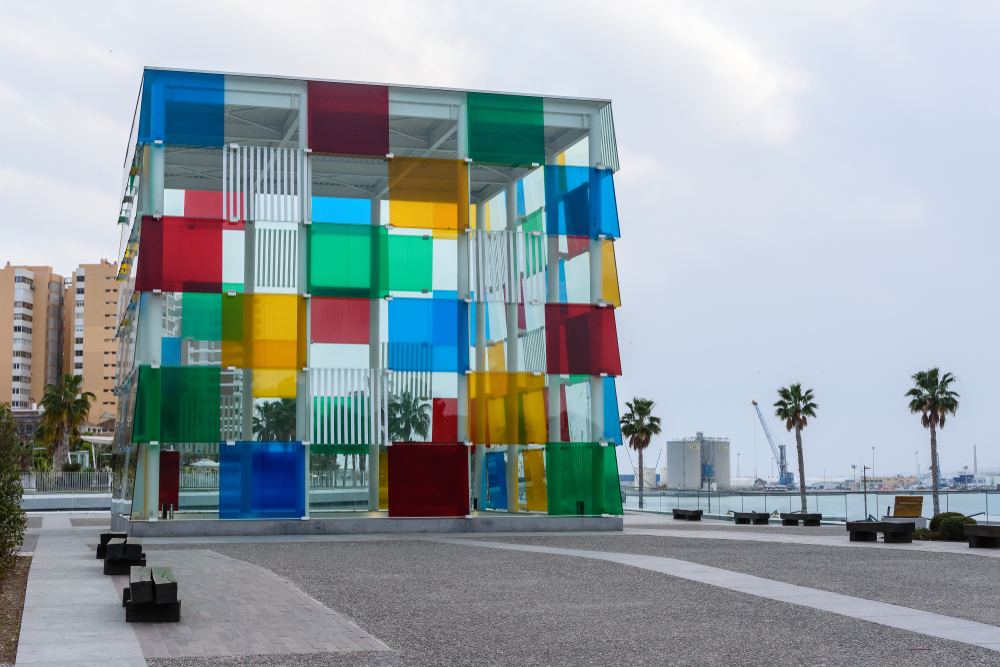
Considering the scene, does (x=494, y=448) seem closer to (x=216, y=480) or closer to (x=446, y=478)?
(x=446, y=478)

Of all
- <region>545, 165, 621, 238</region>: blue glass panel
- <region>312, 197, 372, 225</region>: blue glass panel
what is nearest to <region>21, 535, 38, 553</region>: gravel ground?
<region>312, 197, 372, 225</region>: blue glass panel

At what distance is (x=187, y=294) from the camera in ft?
93.7

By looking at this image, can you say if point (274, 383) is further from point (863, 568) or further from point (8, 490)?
point (863, 568)

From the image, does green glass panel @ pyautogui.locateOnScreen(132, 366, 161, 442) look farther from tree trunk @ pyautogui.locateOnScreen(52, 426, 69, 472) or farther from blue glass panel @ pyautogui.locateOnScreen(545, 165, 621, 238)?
tree trunk @ pyautogui.locateOnScreen(52, 426, 69, 472)

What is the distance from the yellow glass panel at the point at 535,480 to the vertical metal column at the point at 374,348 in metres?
4.65

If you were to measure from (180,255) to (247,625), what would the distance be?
19.8m

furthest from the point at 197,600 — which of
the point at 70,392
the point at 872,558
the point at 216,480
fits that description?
the point at 70,392

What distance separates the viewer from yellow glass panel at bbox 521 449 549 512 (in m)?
30.9

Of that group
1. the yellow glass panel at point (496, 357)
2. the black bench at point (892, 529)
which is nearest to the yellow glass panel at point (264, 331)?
the yellow glass panel at point (496, 357)

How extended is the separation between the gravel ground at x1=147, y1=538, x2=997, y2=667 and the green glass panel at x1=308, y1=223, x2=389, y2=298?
13.9 m

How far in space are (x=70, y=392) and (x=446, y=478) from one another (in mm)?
67073

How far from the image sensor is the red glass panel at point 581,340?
3097 cm

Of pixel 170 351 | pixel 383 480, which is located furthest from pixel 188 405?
pixel 383 480

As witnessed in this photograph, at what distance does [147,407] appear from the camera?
27.7 m
